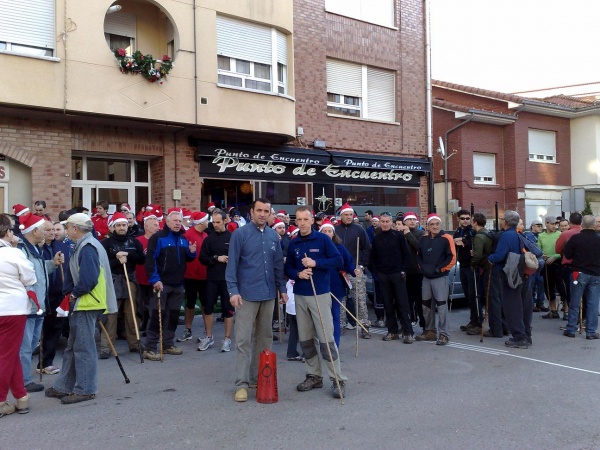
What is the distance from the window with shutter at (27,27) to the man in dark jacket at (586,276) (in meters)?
10.8

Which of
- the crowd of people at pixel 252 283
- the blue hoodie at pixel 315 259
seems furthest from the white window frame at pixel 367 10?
the blue hoodie at pixel 315 259

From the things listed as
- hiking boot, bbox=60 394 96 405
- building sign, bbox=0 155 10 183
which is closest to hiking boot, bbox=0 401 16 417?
hiking boot, bbox=60 394 96 405

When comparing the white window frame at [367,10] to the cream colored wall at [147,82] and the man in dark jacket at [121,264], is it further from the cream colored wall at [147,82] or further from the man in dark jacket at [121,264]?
the man in dark jacket at [121,264]

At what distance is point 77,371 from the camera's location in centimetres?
585

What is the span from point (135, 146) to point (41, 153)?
2.06m

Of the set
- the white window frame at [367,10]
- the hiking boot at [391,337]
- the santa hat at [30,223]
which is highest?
the white window frame at [367,10]

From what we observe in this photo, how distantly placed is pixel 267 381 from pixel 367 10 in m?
14.9

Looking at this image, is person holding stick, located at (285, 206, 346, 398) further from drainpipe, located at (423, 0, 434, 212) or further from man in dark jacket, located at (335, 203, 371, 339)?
drainpipe, located at (423, 0, 434, 212)

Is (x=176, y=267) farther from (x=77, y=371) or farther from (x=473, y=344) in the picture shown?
(x=473, y=344)

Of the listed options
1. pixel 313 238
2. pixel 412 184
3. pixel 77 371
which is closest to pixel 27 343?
pixel 77 371

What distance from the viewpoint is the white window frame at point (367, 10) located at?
670 inches

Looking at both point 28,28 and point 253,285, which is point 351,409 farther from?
point 28,28

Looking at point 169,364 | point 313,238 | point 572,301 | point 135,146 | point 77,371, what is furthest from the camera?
point 135,146

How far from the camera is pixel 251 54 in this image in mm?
14508
